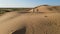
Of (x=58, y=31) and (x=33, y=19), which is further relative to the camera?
(x=33, y=19)

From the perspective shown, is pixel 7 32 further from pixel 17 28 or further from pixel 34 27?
pixel 34 27

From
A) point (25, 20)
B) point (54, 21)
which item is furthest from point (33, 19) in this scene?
point (54, 21)

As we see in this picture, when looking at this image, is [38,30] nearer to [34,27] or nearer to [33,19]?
[34,27]

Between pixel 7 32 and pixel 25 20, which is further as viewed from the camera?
pixel 25 20

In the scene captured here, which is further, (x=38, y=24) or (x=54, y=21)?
(x=54, y=21)

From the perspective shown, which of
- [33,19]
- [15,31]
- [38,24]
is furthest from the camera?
[33,19]

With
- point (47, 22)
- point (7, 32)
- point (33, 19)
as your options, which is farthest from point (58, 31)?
point (7, 32)

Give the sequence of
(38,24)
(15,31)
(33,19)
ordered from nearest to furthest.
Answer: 1. (15,31)
2. (38,24)
3. (33,19)

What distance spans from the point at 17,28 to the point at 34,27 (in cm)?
87

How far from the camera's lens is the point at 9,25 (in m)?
11.2

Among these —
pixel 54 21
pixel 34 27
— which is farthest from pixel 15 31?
pixel 54 21

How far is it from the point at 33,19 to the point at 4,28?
1.70m

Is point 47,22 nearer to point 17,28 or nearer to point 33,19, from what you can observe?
point 33,19

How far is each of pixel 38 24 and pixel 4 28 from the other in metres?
1.84
